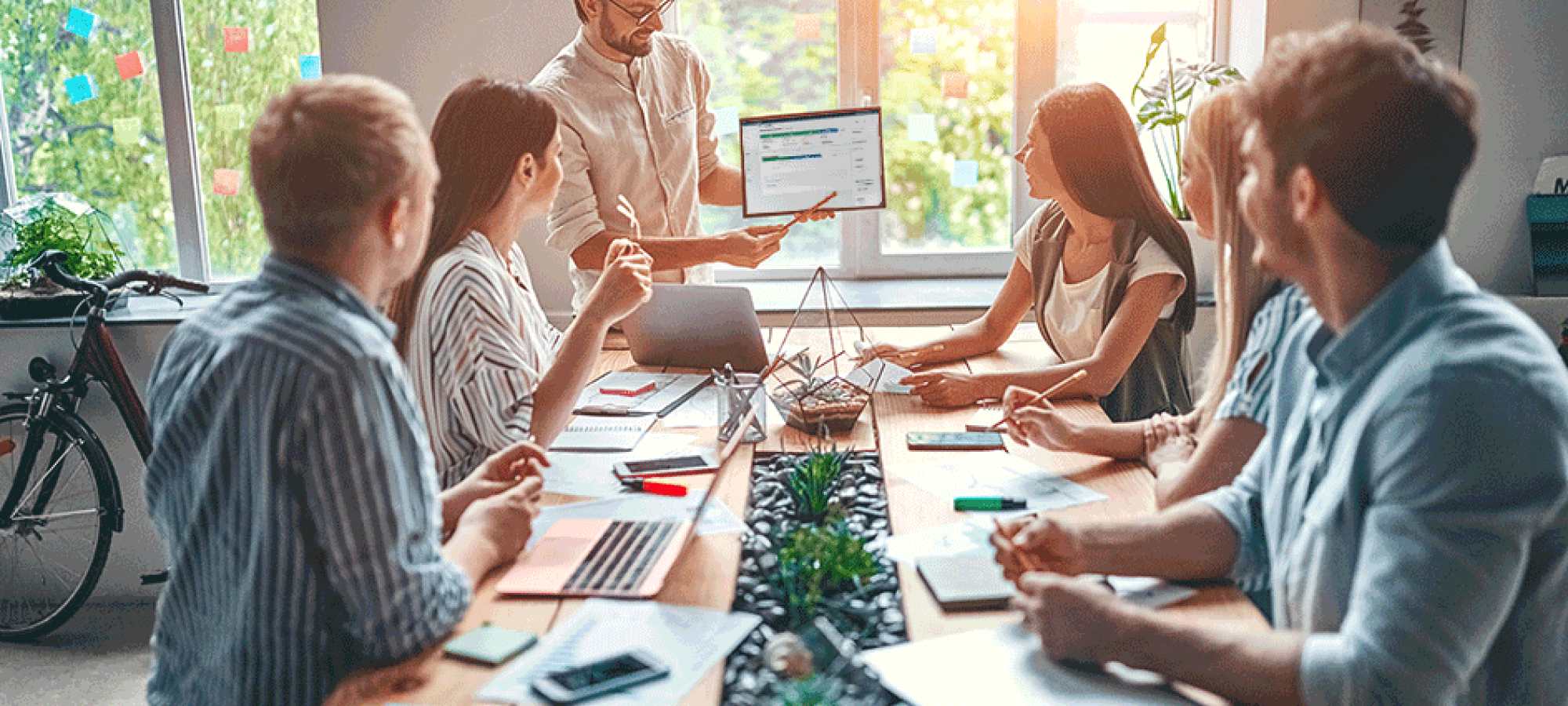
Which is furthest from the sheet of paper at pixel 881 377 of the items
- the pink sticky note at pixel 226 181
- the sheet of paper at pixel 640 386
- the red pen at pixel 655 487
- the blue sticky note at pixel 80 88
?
the blue sticky note at pixel 80 88

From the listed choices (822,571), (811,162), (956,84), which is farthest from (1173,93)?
(822,571)

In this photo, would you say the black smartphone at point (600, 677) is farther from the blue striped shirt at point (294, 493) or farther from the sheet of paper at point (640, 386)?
the sheet of paper at point (640, 386)

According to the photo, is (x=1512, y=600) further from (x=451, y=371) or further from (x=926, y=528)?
(x=451, y=371)

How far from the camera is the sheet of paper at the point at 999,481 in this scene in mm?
1586

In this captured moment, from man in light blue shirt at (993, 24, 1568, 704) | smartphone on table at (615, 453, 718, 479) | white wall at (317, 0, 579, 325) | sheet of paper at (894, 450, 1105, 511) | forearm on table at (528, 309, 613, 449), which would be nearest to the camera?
man in light blue shirt at (993, 24, 1568, 704)

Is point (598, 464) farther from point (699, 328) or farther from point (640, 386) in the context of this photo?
Answer: point (699, 328)

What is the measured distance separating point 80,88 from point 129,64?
17cm

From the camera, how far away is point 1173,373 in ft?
7.82

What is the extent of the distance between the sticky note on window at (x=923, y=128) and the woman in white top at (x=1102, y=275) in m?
1.16

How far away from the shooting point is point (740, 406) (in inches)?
75.3

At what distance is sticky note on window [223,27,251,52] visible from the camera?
11.6 ft

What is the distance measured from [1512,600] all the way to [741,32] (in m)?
2.99

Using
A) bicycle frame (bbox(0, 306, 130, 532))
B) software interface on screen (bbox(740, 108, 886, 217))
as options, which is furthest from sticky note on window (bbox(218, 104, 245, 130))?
software interface on screen (bbox(740, 108, 886, 217))

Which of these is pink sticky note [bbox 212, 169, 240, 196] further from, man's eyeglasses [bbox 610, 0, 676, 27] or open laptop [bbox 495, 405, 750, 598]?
open laptop [bbox 495, 405, 750, 598]
